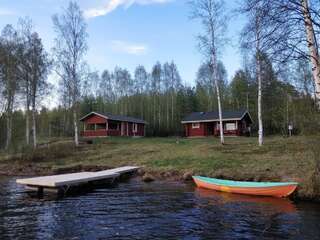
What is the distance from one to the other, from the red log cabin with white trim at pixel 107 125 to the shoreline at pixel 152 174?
23014 millimetres

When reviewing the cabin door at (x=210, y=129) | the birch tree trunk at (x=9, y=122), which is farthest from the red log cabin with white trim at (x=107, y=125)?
the birch tree trunk at (x=9, y=122)

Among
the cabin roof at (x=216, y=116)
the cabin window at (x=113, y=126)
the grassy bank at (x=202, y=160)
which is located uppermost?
the cabin roof at (x=216, y=116)

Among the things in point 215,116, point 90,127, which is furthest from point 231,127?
point 90,127

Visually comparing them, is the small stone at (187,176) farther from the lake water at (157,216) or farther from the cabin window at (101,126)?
the cabin window at (101,126)

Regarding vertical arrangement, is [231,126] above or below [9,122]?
below

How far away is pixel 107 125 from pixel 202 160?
94.0 ft

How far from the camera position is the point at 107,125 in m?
48.9

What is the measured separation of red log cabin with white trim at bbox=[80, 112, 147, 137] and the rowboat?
34.3 meters

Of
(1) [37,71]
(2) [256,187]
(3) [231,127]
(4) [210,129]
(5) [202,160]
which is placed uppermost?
(1) [37,71]

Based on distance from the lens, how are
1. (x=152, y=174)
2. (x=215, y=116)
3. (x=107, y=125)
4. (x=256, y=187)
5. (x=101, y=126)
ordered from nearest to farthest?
(x=256, y=187) → (x=152, y=174) → (x=215, y=116) → (x=107, y=125) → (x=101, y=126)

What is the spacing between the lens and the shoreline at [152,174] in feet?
42.9

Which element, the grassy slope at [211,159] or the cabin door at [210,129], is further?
the cabin door at [210,129]

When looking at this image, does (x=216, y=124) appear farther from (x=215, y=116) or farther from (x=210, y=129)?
(x=210, y=129)

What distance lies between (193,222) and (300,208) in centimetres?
397
